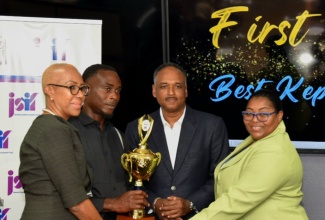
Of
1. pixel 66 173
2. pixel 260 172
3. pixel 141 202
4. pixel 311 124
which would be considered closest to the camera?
pixel 66 173

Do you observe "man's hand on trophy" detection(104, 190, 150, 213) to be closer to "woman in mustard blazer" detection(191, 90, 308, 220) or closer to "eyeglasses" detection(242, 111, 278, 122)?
"woman in mustard blazer" detection(191, 90, 308, 220)

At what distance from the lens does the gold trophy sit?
3.20 metres

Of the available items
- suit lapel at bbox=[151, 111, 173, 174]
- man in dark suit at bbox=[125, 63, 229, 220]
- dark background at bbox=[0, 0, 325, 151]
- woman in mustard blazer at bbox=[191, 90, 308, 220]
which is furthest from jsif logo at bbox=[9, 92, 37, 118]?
woman in mustard blazer at bbox=[191, 90, 308, 220]

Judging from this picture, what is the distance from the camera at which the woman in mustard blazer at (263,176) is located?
290 centimetres

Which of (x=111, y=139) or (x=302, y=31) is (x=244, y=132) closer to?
(x=302, y=31)

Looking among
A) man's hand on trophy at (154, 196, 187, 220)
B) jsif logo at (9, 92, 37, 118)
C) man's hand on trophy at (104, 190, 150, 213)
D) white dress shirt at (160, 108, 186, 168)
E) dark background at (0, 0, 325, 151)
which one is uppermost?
dark background at (0, 0, 325, 151)

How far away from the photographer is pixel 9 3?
479 cm

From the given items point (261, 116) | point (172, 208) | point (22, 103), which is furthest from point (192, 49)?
point (172, 208)

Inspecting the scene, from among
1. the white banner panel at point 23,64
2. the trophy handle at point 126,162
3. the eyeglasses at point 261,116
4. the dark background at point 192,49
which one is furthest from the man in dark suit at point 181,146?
the white banner panel at point 23,64

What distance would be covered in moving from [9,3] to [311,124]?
276 centimetres

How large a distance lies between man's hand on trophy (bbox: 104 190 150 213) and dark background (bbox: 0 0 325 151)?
Result: 1540 mm

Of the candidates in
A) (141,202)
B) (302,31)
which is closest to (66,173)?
(141,202)

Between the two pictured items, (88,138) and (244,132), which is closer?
(88,138)

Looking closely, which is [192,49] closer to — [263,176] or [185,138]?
[185,138]
